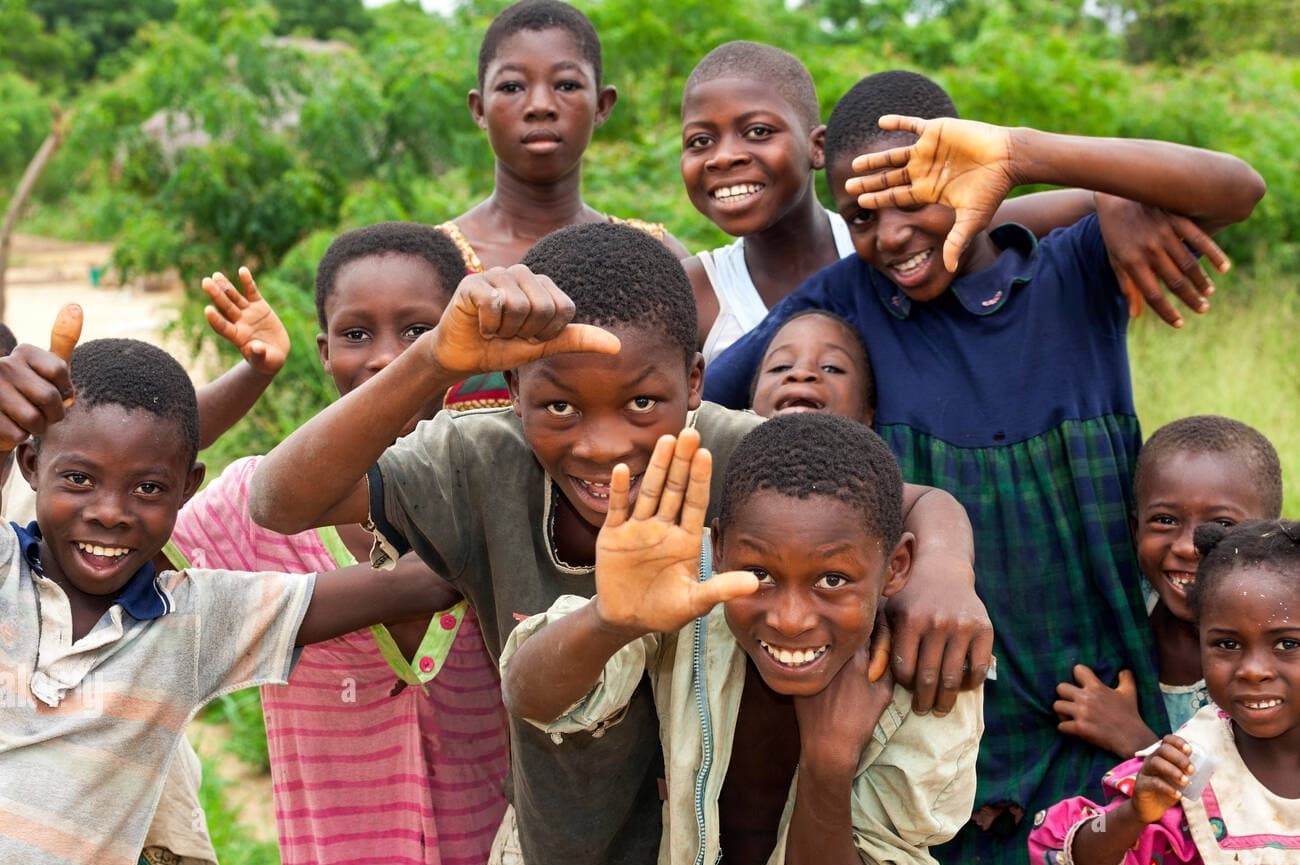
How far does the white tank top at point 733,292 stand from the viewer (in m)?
3.09

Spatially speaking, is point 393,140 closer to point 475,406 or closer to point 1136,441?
point 475,406

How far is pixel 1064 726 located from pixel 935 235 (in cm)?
87

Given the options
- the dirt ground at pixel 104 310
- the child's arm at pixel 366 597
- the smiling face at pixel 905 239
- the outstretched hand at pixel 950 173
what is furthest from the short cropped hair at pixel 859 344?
the dirt ground at pixel 104 310

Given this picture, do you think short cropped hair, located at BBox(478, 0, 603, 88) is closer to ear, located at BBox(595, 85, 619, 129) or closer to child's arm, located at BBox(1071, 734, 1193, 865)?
ear, located at BBox(595, 85, 619, 129)

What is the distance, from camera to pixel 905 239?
7.97 feet

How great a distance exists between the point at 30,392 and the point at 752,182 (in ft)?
5.32

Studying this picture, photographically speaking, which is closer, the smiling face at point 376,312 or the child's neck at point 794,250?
the smiling face at point 376,312

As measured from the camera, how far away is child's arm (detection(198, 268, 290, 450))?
2.59 metres

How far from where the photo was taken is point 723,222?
3.07 meters

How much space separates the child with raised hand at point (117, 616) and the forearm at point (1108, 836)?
115cm

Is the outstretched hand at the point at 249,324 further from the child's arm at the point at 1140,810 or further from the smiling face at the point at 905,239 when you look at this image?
the child's arm at the point at 1140,810

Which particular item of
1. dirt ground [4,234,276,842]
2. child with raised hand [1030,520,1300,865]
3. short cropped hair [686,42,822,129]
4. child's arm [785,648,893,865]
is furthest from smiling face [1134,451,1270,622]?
dirt ground [4,234,276,842]

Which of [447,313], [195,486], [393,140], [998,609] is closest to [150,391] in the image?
[195,486]

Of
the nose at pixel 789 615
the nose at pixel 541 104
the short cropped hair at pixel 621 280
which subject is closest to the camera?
the nose at pixel 789 615
